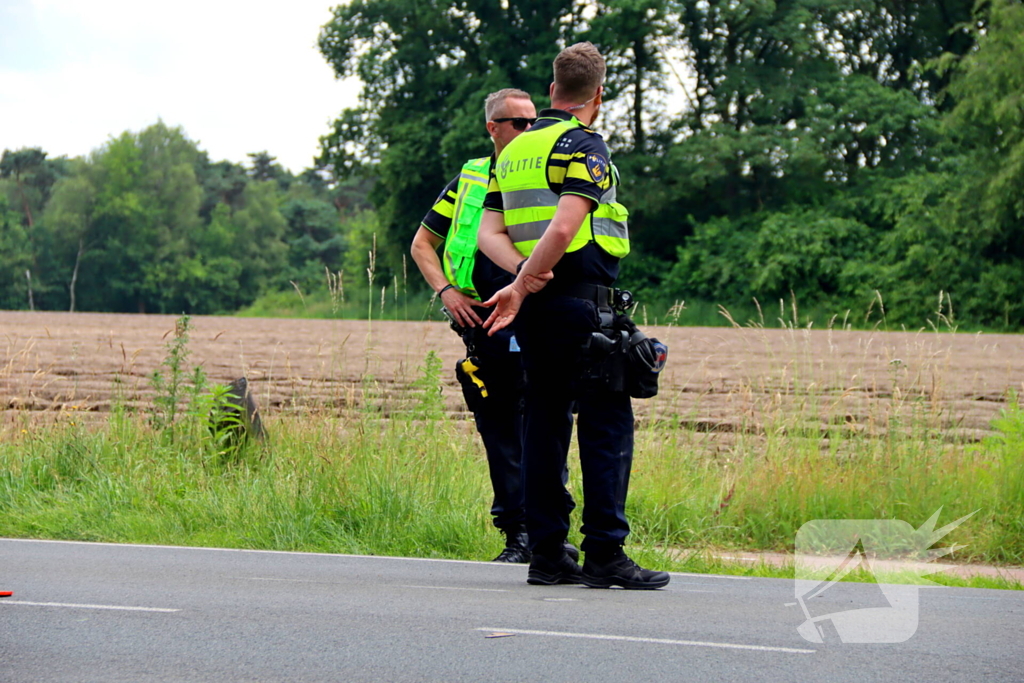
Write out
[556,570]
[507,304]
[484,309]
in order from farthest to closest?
[484,309] → [556,570] → [507,304]

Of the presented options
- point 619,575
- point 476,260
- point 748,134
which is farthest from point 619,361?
point 748,134

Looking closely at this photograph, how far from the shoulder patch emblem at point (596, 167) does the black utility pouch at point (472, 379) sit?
1.42m

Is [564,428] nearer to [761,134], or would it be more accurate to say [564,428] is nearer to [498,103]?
[498,103]

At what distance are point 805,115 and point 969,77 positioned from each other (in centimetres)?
908

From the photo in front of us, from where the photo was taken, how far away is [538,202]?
189 inches

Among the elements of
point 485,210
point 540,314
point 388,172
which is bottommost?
point 540,314

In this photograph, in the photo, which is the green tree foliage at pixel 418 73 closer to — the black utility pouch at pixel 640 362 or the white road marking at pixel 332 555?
the white road marking at pixel 332 555

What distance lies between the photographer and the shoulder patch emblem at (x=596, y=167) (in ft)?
14.9

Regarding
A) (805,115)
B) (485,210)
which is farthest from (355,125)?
(485,210)

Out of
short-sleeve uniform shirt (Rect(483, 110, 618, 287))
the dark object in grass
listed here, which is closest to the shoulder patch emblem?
short-sleeve uniform shirt (Rect(483, 110, 618, 287))

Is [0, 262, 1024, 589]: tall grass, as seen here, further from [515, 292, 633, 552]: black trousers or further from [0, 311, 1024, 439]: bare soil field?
[515, 292, 633, 552]: black trousers

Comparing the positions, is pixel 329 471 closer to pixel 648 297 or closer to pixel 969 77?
pixel 969 77

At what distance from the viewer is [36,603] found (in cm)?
488

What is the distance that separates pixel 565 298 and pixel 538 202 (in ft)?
1.32
